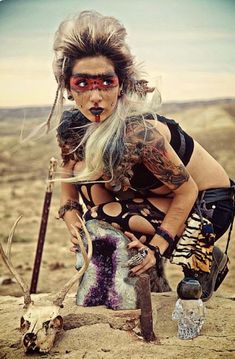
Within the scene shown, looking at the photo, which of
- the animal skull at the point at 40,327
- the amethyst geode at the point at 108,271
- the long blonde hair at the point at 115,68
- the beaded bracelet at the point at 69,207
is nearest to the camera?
the animal skull at the point at 40,327

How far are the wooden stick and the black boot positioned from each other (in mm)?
129

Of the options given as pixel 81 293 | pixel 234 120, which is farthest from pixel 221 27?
pixel 234 120

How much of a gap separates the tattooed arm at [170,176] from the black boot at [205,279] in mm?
168

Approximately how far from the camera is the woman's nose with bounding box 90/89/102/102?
96.4 inches

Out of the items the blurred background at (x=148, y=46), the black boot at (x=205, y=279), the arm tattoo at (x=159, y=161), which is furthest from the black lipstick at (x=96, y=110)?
the black boot at (x=205, y=279)

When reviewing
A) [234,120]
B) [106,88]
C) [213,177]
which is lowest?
[234,120]

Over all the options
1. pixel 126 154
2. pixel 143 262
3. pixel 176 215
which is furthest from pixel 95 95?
pixel 143 262

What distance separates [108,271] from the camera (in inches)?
102

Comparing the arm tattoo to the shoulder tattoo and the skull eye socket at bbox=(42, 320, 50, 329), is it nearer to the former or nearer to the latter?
the shoulder tattoo

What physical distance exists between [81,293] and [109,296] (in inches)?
5.7

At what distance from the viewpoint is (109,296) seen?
2.61m

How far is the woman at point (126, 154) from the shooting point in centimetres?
244

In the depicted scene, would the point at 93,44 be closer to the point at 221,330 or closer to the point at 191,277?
the point at 191,277

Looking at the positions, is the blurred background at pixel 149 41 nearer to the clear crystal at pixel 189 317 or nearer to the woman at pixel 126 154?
the woman at pixel 126 154
